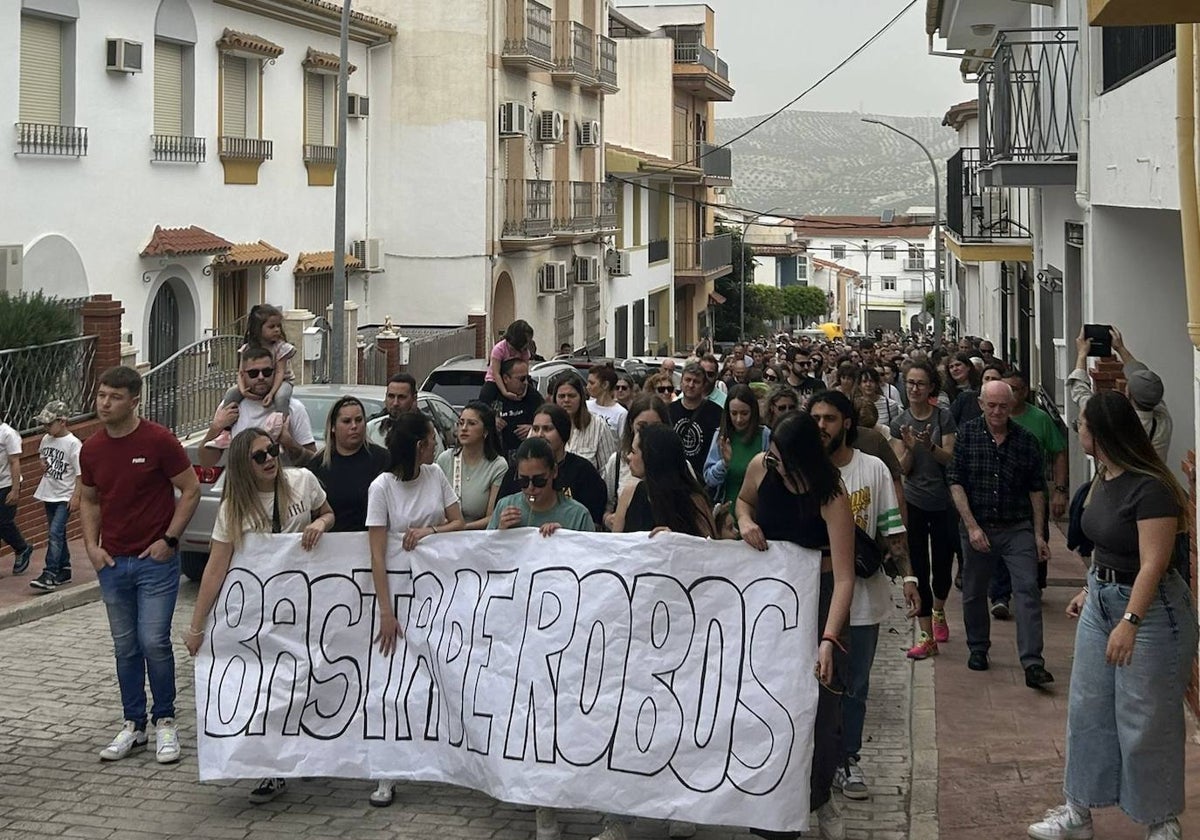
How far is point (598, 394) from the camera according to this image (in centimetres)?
1286

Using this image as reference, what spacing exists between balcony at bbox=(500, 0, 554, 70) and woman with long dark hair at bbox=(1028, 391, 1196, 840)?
91.3ft

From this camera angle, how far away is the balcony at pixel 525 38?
33156mm

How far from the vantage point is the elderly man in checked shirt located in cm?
947

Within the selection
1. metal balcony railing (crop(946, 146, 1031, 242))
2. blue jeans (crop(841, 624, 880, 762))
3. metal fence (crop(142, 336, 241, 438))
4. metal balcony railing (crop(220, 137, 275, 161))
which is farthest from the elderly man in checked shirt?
metal balcony railing (crop(220, 137, 275, 161))

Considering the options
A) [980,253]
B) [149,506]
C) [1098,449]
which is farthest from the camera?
[980,253]

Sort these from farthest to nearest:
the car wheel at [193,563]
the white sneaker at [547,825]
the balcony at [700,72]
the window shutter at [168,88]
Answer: the balcony at [700,72]
the window shutter at [168,88]
the car wheel at [193,563]
the white sneaker at [547,825]

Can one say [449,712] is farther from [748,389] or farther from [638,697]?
[748,389]

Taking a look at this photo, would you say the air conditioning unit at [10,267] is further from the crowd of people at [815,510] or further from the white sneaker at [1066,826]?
the white sneaker at [1066,826]

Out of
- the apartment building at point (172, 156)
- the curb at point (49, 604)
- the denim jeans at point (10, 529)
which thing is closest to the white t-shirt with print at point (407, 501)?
the curb at point (49, 604)

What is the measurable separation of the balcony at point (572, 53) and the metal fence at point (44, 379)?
21687 mm

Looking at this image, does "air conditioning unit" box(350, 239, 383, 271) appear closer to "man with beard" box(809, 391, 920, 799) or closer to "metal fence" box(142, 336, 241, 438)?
"metal fence" box(142, 336, 241, 438)

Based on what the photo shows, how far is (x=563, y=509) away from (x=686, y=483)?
659mm

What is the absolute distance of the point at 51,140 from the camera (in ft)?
64.3

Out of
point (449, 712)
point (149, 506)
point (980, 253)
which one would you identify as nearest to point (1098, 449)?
point (449, 712)
